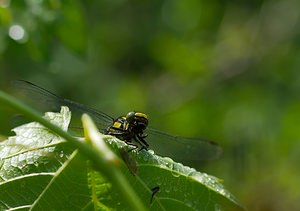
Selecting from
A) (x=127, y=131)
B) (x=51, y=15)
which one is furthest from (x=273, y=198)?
(x=127, y=131)

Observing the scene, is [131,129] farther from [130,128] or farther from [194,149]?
[194,149]

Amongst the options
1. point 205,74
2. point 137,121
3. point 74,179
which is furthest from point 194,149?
point 205,74

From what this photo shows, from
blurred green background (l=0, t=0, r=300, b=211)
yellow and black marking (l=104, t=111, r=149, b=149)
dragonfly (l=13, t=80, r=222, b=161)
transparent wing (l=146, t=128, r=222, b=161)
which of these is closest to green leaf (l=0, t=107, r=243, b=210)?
dragonfly (l=13, t=80, r=222, b=161)

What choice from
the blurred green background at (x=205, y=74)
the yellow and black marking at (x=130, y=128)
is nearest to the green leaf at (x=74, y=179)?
the yellow and black marking at (x=130, y=128)

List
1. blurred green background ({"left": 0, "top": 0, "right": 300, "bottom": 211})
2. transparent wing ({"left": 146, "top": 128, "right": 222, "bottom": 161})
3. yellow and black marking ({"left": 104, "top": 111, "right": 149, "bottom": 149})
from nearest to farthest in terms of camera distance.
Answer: yellow and black marking ({"left": 104, "top": 111, "right": 149, "bottom": 149}), transparent wing ({"left": 146, "top": 128, "right": 222, "bottom": 161}), blurred green background ({"left": 0, "top": 0, "right": 300, "bottom": 211})

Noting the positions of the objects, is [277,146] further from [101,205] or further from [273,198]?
[101,205]

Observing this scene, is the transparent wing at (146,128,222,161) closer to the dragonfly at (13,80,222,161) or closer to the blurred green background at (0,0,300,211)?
the dragonfly at (13,80,222,161)

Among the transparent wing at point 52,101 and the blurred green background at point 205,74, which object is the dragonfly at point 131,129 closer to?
the transparent wing at point 52,101
